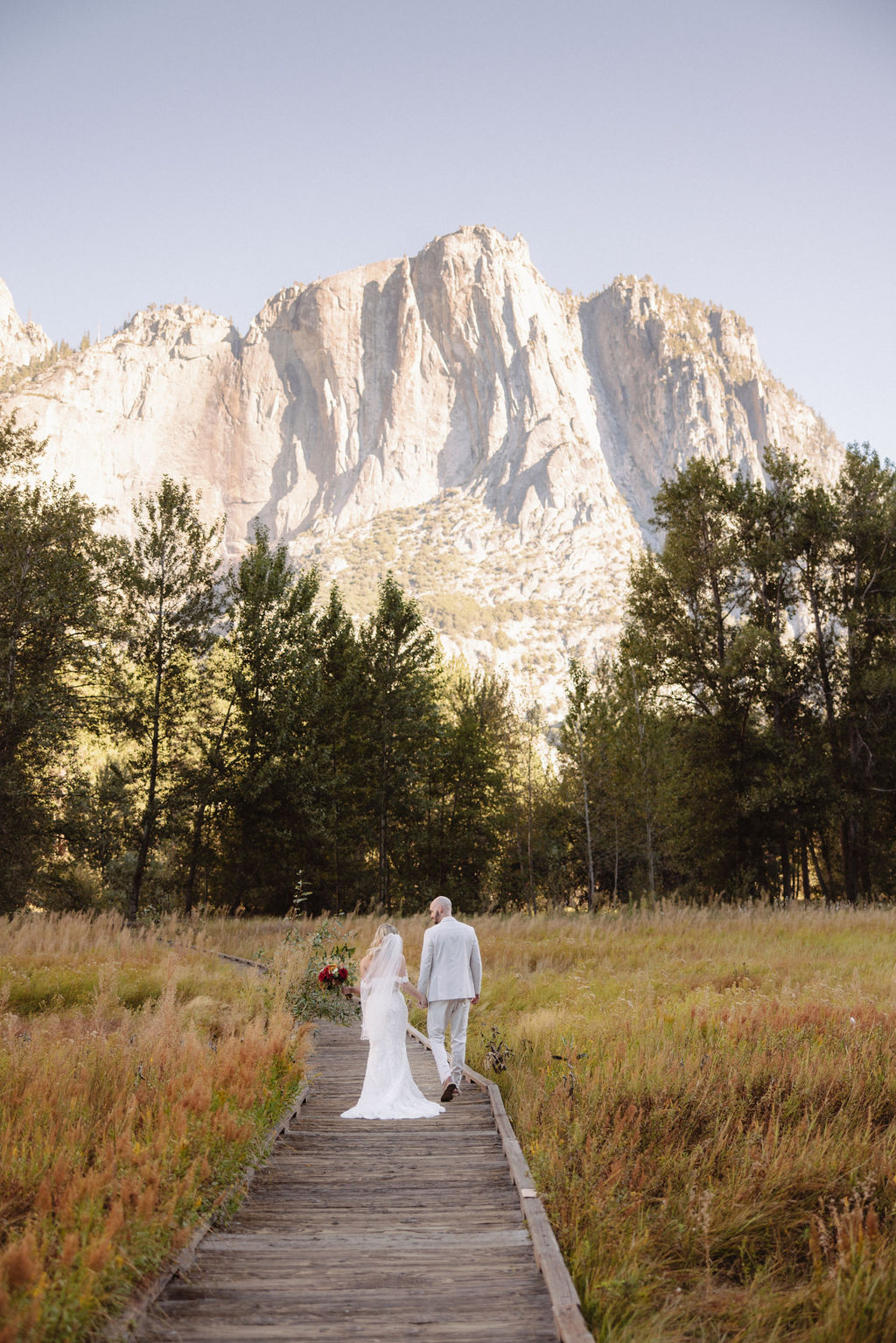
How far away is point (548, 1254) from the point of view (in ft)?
12.8

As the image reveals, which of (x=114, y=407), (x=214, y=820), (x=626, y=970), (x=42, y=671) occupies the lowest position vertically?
(x=626, y=970)

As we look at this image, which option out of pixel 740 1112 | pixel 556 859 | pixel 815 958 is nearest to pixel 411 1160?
pixel 740 1112

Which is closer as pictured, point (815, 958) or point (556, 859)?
point (815, 958)

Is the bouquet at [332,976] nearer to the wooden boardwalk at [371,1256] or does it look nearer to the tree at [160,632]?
the wooden boardwalk at [371,1256]

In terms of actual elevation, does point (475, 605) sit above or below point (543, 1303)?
above

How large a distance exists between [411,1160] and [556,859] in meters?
36.4

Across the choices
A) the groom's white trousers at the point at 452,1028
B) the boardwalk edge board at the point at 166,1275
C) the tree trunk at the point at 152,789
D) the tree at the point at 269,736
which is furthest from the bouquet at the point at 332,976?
the tree at the point at 269,736

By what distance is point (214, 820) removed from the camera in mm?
28375

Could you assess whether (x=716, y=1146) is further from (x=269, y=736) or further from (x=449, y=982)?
(x=269, y=736)

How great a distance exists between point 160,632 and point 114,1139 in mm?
21994

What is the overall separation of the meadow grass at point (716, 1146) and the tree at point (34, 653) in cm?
1469

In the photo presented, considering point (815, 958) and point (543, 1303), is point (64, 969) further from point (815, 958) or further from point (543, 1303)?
point (815, 958)

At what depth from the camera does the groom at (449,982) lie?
8570 mm

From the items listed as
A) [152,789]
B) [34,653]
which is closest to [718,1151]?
[34,653]
